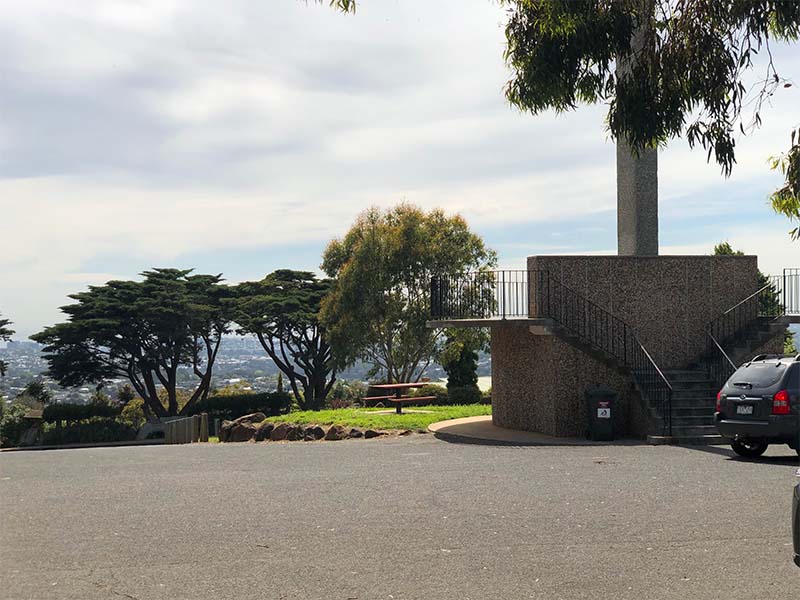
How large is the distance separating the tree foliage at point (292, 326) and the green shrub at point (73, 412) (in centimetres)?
1471

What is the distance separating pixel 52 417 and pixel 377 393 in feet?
39.0

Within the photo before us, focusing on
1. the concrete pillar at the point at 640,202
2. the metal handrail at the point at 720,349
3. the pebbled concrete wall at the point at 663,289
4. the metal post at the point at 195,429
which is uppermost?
the concrete pillar at the point at 640,202

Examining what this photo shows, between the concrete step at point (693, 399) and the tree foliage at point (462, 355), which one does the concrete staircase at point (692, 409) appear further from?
the tree foliage at point (462, 355)

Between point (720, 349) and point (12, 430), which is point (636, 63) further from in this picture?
point (12, 430)

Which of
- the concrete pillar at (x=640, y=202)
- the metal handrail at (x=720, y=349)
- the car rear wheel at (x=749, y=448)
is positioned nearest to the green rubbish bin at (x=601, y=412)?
the metal handrail at (x=720, y=349)

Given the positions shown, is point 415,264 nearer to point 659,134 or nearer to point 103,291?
point 103,291

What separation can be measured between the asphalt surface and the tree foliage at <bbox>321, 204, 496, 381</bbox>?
2581 cm

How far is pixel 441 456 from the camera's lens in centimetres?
A: 1739

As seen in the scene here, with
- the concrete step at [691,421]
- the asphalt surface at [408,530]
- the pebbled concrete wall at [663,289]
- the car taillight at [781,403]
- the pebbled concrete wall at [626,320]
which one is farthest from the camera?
the pebbled concrete wall at [663,289]

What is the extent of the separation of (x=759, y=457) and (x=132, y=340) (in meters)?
40.4

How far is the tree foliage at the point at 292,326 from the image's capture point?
A: 52.2m

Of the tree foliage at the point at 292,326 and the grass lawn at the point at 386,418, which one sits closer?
the grass lawn at the point at 386,418

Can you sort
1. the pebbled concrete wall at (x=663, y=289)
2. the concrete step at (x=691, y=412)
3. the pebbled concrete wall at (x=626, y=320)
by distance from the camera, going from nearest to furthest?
the concrete step at (x=691, y=412), the pebbled concrete wall at (x=626, y=320), the pebbled concrete wall at (x=663, y=289)

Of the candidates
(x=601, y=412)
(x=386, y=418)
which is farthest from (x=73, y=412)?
(x=601, y=412)
